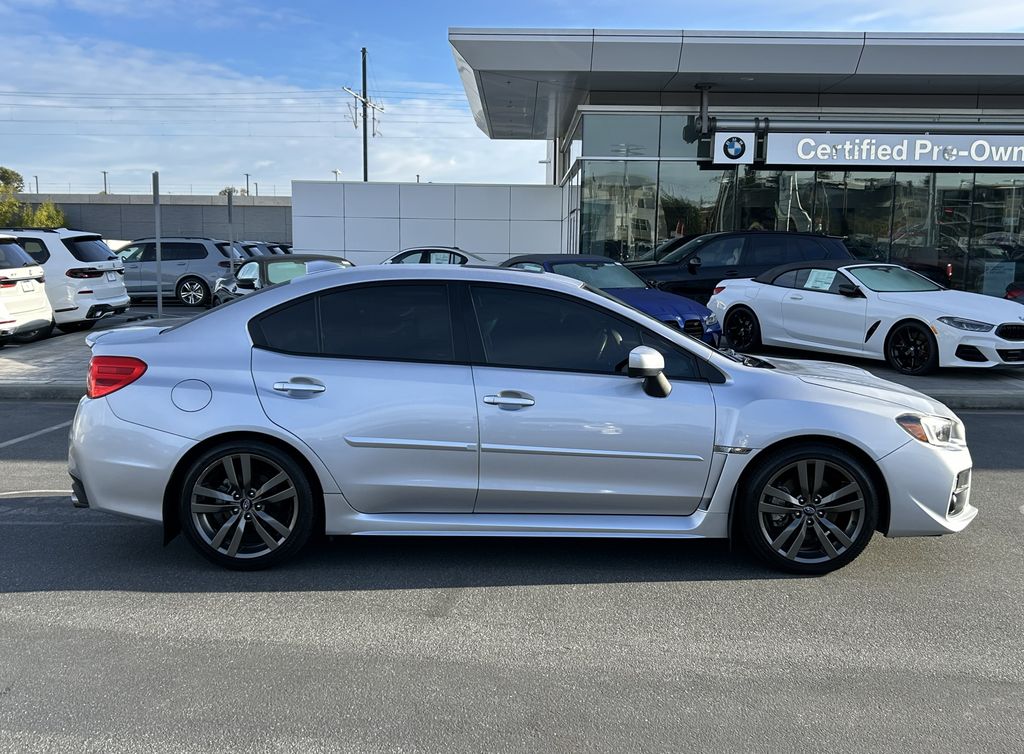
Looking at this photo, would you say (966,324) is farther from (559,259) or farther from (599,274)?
(559,259)

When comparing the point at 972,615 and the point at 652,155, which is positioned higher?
the point at 652,155

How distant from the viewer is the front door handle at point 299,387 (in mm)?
4359

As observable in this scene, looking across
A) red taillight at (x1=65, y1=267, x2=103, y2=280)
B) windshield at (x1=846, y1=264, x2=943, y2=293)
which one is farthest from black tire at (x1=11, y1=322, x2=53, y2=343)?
windshield at (x1=846, y1=264, x2=943, y2=293)

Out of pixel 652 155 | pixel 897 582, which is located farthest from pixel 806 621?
pixel 652 155

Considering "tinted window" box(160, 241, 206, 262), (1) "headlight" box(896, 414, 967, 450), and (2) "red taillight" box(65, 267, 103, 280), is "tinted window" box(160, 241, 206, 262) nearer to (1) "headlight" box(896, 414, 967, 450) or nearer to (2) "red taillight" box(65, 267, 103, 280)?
(2) "red taillight" box(65, 267, 103, 280)

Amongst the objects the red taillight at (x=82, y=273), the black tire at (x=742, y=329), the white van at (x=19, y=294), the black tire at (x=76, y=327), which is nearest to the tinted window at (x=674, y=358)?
the black tire at (x=742, y=329)

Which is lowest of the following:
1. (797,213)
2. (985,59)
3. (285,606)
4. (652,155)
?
(285,606)

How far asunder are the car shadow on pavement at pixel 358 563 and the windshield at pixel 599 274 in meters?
6.79

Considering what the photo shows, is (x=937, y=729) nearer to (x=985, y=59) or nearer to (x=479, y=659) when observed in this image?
(x=479, y=659)

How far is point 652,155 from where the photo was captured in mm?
19625

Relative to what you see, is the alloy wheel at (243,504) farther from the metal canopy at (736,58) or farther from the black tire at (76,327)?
the metal canopy at (736,58)

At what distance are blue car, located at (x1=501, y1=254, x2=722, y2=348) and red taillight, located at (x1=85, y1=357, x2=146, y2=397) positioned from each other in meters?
5.66

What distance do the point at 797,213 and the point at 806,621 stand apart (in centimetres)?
1753

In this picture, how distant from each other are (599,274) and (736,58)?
8.19m
